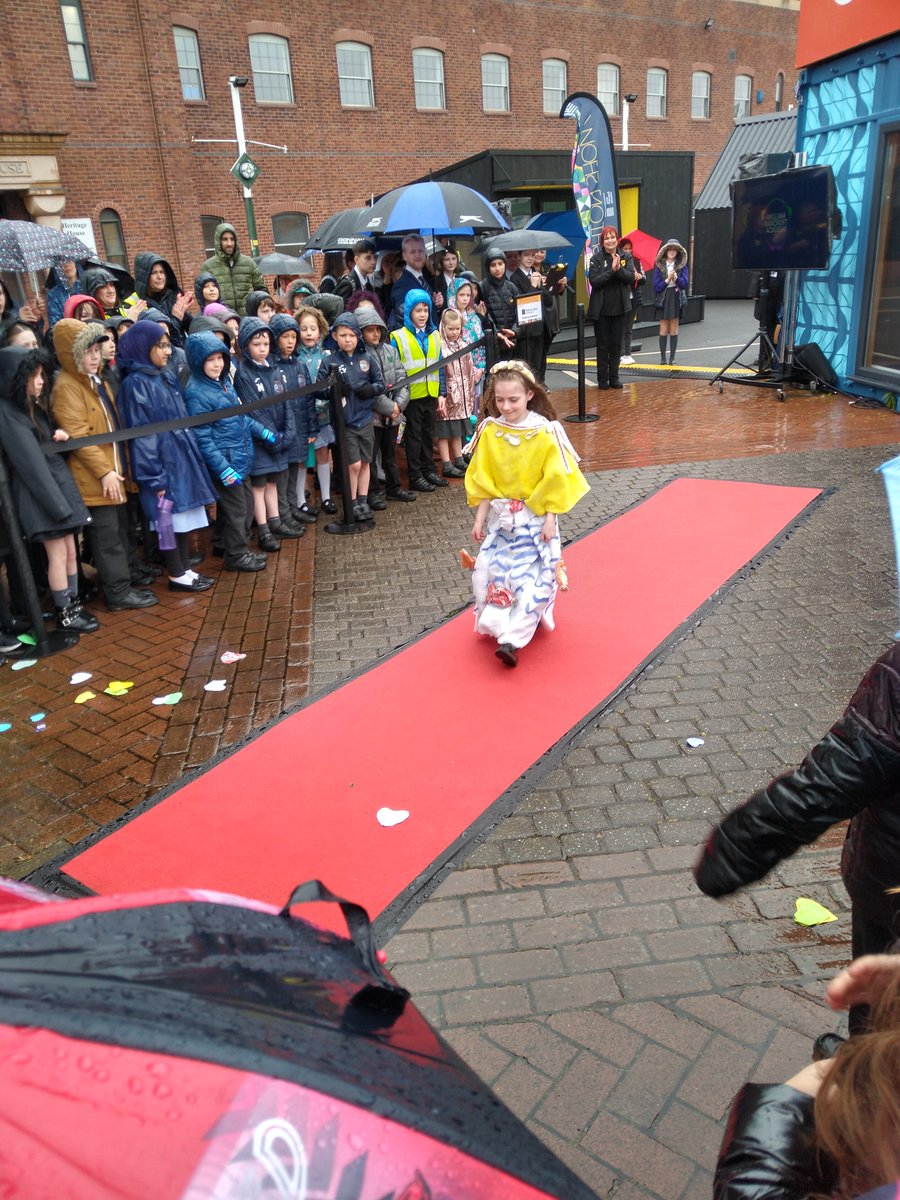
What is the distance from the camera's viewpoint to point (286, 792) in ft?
13.9

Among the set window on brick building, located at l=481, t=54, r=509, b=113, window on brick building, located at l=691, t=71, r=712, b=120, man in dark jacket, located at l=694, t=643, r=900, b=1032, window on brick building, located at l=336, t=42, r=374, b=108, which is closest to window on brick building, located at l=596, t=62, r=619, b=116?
window on brick building, located at l=481, t=54, r=509, b=113

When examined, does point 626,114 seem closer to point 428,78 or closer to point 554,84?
point 554,84

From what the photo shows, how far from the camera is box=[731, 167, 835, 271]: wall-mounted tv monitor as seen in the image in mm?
11219

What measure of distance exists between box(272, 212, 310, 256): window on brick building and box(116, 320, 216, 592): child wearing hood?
20.3m

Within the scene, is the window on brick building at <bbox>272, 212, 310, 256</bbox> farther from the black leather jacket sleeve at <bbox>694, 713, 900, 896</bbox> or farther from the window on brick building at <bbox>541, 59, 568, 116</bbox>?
the black leather jacket sleeve at <bbox>694, 713, 900, 896</bbox>

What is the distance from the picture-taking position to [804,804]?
194 cm

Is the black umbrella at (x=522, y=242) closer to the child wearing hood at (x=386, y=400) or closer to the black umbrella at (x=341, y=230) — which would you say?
the black umbrella at (x=341, y=230)

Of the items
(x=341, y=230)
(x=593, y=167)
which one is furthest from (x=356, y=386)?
(x=593, y=167)

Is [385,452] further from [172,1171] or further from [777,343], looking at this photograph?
[172,1171]

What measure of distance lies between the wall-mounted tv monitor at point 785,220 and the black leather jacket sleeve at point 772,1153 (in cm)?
1193

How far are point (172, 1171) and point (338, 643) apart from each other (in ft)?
16.7

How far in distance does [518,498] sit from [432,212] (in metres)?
5.98

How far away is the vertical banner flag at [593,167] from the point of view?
13.7 metres

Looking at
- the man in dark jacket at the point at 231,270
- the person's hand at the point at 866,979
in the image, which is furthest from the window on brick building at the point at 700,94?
the person's hand at the point at 866,979
